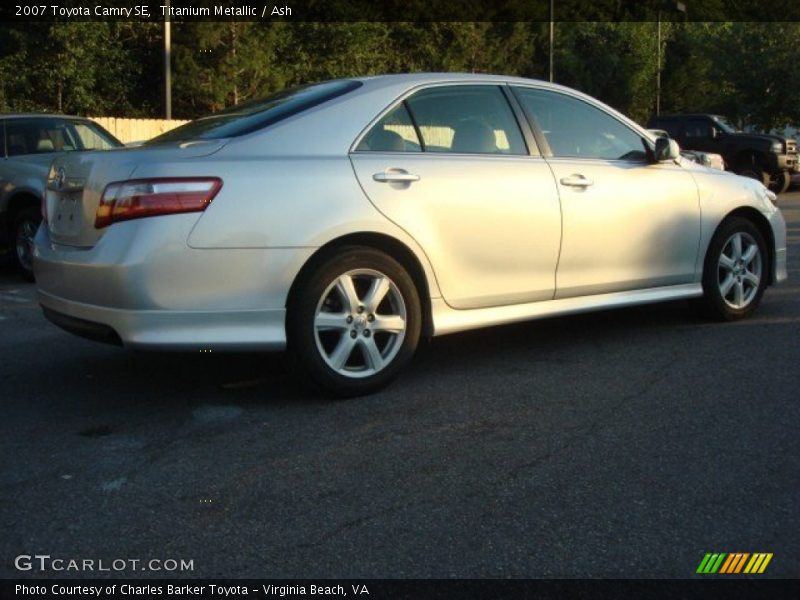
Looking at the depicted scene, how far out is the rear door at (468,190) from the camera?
490 centimetres

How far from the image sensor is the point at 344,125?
4.87 metres

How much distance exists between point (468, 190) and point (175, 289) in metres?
1.61

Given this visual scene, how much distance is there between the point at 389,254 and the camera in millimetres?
4898

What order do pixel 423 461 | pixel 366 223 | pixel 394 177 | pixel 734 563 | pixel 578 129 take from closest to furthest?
1. pixel 734 563
2. pixel 423 461
3. pixel 366 223
4. pixel 394 177
5. pixel 578 129

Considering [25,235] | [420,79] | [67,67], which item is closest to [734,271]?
[420,79]

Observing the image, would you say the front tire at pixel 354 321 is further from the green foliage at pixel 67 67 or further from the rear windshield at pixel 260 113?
the green foliage at pixel 67 67

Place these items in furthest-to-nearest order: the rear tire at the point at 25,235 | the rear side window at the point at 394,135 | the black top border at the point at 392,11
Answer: the black top border at the point at 392,11 → the rear tire at the point at 25,235 → the rear side window at the point at 394,135

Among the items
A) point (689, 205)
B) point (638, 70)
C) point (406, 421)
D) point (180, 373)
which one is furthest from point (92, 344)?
point (638, 70)

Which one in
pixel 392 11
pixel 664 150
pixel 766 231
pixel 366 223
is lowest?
pixel 766 231

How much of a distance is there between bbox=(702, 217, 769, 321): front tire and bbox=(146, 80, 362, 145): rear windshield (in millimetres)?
2640

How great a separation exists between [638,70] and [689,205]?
4876 centimetres

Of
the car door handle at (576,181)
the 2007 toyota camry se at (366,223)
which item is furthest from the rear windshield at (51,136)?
the car door handle at (576,181)
